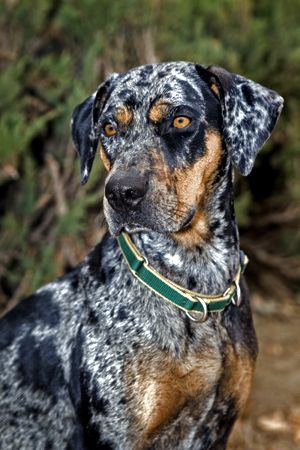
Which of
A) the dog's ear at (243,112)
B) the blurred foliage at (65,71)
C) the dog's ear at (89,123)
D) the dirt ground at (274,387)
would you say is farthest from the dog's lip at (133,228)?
the dirt ground at (274,387)

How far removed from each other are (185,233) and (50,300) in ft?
2.34

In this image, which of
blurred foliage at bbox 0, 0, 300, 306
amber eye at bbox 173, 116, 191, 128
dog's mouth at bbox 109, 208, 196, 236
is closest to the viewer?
dog's mouth at bbox 109, 208, 196, 236

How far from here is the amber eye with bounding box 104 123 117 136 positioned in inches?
159

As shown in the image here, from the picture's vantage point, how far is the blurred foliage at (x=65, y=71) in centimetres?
568

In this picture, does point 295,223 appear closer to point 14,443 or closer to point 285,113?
point 285,113

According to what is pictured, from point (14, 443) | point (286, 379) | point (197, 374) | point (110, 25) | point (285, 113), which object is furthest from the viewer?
point (285, 113)

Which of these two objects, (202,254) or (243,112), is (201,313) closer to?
(202,254)

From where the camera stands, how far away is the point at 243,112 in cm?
388

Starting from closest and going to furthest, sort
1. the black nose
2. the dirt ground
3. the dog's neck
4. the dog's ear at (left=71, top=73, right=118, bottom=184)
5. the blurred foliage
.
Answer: the black nose < the dog's neck < the dog's ear at (left=71, top=73, right=118, bottom=184) < the blurred foliage < the dirt ground

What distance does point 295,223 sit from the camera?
779cm

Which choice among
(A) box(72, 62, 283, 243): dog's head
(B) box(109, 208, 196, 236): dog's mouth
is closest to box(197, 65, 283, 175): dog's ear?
(A) box(72, 62, 283, 243): dog's head

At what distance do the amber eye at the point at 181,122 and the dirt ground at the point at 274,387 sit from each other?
8.56ft

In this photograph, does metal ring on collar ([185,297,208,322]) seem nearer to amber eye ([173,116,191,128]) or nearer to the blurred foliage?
amber eye ([173,116,191,128])

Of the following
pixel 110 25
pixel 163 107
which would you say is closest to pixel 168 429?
pixel 163 107
